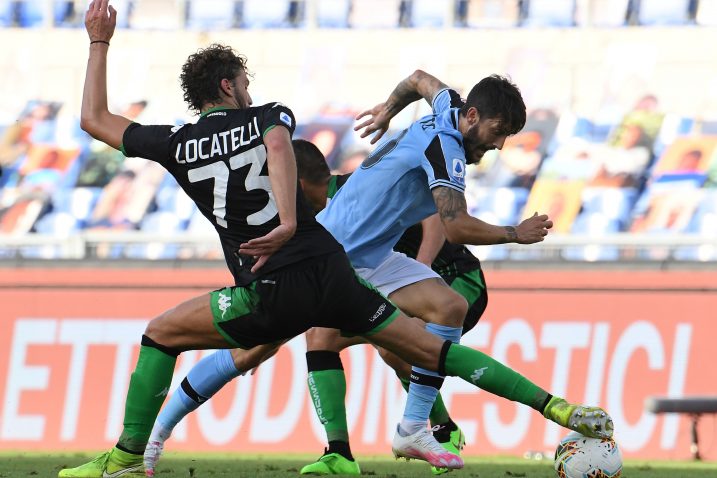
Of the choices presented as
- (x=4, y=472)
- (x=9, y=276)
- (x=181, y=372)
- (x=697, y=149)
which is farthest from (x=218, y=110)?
(x=697, y=149)

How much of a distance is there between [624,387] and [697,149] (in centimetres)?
1270

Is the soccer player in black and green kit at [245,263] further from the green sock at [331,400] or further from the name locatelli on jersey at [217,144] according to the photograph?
the green sock at [331,400]

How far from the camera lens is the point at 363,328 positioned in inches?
240

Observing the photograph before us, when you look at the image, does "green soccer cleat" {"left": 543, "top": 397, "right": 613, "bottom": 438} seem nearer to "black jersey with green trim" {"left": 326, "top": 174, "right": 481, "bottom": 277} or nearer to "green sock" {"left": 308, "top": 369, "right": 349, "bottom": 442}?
"green sock" {"left": 308, "top": 369, "right": 349, "bottom": 442}

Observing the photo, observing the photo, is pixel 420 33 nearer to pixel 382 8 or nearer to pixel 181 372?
pixel 382 8

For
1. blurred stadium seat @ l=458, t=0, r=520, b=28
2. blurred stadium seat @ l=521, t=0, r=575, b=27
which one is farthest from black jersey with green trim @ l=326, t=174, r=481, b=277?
blurred stadium seat @ l=458, t=0, r=520, b=28

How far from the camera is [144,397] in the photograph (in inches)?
241

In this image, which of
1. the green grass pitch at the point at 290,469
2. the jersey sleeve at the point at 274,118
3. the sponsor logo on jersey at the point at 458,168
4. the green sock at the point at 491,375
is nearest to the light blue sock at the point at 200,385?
the green grass pitch at the point at 290,469

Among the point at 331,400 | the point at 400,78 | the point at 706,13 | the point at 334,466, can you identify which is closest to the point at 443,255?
the point at 331,400

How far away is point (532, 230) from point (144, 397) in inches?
74.3

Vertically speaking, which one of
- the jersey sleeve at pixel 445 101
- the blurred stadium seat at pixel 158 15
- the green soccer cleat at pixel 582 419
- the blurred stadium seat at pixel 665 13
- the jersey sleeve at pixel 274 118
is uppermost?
the blurred stadium seat at pixel 665 13

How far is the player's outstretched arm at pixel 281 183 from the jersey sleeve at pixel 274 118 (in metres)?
0.03

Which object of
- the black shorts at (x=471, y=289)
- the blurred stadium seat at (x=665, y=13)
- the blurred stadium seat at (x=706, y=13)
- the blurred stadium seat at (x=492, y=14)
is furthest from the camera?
the blurred stadium seat at (x=492, y=14)

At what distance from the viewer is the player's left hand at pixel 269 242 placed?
229 inches
